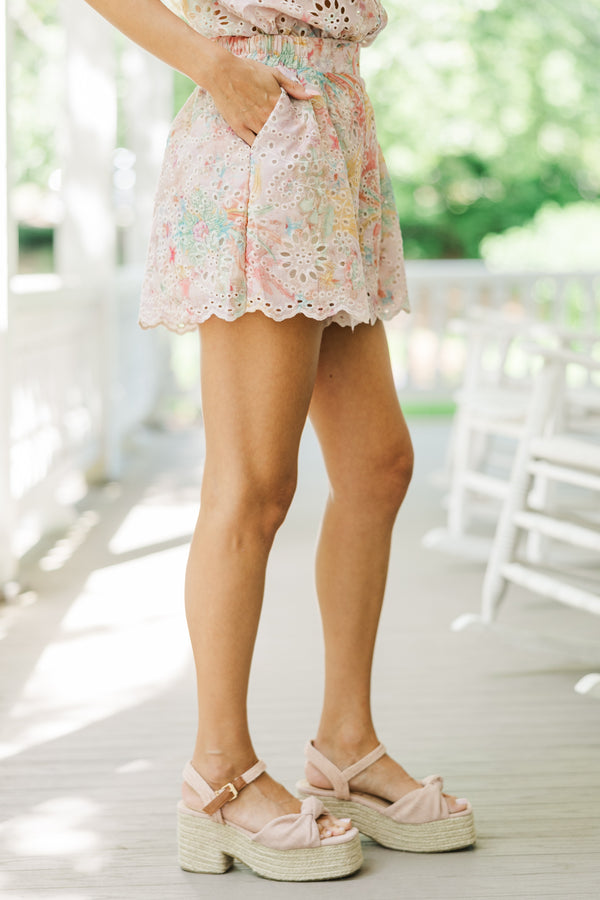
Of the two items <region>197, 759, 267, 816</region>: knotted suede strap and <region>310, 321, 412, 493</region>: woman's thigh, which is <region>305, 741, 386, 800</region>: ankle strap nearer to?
<region>197, 759, 267, 816</region>: knotted suede strap

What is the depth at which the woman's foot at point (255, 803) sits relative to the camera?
1.50 metres

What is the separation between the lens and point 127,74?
6.30m

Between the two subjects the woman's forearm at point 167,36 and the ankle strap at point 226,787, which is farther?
the ankle strap at point 226,787

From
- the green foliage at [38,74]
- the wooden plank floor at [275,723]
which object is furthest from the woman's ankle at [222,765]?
the green foliage at [38,74]

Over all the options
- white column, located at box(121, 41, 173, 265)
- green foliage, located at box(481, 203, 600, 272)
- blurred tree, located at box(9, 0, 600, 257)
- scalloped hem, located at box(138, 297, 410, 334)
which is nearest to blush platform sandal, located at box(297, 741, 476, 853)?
scalloped hem, located at box(138, 297, 410, 334)

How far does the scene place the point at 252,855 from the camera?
1.51m

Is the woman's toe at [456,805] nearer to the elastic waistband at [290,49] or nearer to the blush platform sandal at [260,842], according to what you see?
the blush platform sandal at [260,842]

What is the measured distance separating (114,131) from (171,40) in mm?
3318

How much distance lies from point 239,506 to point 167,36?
2.01 ft

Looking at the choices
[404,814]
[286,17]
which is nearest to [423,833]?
[404,814]

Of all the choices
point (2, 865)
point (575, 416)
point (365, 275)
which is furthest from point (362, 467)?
point (575, 416)

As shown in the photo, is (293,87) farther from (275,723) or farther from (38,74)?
(38,74)

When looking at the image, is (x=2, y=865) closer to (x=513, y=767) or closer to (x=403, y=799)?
(x=403, y=799)

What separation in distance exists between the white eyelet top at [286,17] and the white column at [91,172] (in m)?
2.95
